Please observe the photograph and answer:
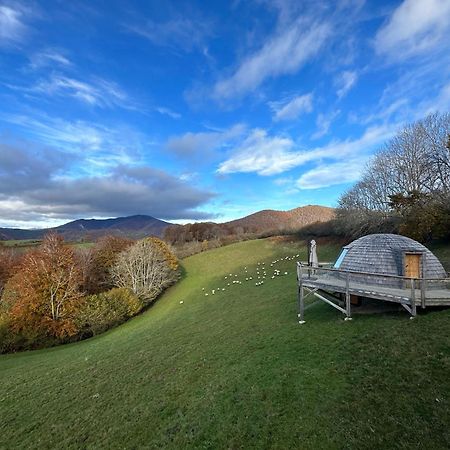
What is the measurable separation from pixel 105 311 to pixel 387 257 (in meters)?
29.5

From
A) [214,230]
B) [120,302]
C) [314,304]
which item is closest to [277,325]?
[314,304]

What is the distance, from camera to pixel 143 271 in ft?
143

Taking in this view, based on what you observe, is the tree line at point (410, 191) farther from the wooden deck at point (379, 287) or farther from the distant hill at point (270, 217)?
the distant hill at point (270, 217)

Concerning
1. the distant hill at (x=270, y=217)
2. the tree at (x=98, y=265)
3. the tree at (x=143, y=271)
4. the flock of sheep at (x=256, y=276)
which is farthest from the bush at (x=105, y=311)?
the distant hill at (x=270, y=217)

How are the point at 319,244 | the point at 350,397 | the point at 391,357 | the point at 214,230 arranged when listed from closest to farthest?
the point at 350,397 → the point at 391,357 → the point at 319,244 → the point at 214,230

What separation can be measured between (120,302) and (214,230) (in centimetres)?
8878

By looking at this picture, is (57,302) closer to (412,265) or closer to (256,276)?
(256,276)

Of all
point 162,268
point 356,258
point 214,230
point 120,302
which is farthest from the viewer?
point 214,230

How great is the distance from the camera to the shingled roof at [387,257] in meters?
14.9

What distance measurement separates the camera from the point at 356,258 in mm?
16438

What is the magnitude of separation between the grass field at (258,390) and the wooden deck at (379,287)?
0.66 m

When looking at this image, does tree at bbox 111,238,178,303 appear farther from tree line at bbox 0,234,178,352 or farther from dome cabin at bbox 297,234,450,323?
dome cabin at bbox 297,234,450,323

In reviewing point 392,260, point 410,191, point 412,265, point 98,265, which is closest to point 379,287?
point 392,260

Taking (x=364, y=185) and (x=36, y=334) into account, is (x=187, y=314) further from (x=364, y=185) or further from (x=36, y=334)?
(x=364, y=185)
